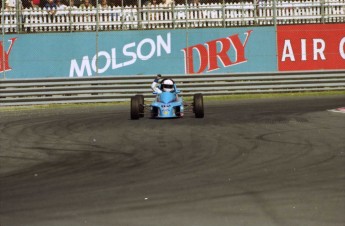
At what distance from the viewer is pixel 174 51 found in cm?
2602

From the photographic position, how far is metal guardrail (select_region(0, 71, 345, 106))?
2502cm

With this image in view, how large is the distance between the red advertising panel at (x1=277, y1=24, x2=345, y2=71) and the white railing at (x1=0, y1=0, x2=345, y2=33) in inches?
16.6

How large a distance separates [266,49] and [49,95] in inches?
291

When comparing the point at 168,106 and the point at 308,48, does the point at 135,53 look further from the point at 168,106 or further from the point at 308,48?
the point at 168,106

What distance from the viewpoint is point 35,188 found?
8.45 m

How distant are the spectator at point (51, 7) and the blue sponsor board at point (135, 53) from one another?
2.43 feet

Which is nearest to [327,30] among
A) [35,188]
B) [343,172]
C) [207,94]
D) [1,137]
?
[207,94]

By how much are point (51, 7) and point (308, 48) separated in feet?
28.7

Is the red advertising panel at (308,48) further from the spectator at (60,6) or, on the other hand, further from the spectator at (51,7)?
the spectator at (51,7)

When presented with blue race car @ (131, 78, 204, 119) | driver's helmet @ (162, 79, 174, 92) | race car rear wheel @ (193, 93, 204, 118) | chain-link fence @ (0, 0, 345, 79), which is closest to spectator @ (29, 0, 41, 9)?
chain-link fence @ (0, 0, 345, 79)

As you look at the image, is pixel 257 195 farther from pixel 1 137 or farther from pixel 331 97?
pixel 331 97

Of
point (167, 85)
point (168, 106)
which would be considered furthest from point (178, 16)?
point (168, 106)

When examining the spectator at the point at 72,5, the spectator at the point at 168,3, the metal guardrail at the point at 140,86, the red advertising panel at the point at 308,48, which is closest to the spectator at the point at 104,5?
the spectator at the point at 72,5

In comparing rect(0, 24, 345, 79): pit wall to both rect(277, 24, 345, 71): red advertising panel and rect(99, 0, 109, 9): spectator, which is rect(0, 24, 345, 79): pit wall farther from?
rect(99, 0, 109, 9): spectator
